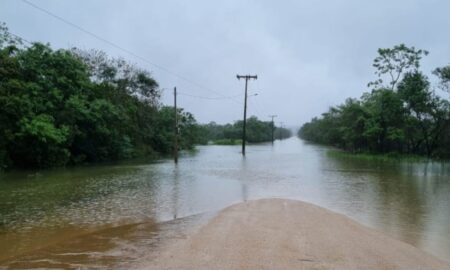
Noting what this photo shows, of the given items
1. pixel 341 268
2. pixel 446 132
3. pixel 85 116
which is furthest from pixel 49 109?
pixel 446 132

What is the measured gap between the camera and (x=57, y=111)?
31172mm

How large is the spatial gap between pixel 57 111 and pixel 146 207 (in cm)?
2030

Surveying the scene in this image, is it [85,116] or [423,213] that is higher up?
[85,116]

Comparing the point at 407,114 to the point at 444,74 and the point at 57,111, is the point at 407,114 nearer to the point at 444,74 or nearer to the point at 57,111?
the point at 444,74

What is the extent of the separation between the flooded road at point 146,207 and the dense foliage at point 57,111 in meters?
3.27

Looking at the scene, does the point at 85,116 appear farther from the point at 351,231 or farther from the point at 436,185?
the point at 351,231

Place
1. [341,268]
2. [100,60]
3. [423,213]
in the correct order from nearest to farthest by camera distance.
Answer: [341,268], [423,213], [100,60]

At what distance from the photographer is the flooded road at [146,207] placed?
8.58m

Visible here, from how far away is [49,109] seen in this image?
3016 cm

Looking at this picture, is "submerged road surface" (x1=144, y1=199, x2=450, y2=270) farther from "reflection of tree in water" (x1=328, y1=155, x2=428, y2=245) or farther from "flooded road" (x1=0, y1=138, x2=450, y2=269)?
"reflection of tree in water" (x1=328, y1=155, x2=428, y2=245)

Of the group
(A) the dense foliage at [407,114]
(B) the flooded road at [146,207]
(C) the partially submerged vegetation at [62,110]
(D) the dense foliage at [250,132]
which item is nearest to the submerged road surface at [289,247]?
(B) the flooded road at [146,207]

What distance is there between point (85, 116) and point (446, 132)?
34.4m

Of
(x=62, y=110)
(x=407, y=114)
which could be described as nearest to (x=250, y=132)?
(x=407, y=114)

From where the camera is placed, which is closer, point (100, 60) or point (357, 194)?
point (357, 194)
